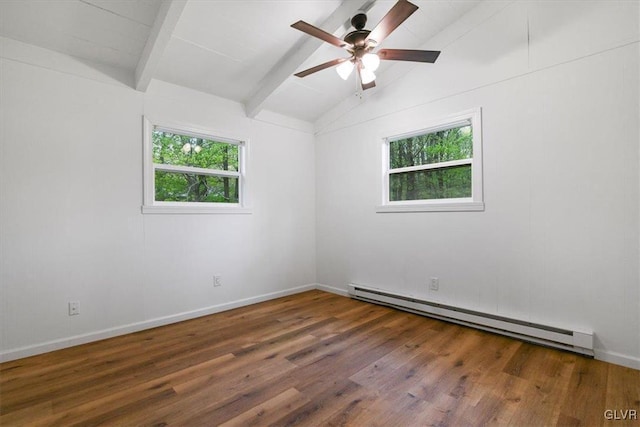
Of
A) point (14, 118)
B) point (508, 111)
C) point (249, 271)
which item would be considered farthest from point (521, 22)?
point (14, 118)

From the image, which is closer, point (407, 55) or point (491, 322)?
point (407, 55)

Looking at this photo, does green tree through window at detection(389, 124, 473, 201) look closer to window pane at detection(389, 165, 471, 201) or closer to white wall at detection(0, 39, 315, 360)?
window pane at detection(389, 165, 471, 201)

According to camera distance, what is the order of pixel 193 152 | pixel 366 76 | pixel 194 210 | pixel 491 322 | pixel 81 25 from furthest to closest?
pixel 193 152 < pixel 194 210 < pixel 491 322 < pixel 366 76 < pixel 81 25

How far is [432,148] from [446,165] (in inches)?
11.7

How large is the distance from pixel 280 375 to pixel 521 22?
3.69 meters

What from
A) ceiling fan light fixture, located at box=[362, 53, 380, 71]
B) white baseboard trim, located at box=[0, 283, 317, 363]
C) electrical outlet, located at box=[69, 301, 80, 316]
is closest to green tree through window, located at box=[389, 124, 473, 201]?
ceiling fan light fixture, located at box=[362, 53, 380, 71]

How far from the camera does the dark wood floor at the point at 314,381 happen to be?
67.1 inches

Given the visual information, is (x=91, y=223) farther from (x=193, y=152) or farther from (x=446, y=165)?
(x=446, y=165)

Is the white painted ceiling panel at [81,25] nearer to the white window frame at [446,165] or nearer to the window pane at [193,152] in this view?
the window pane at [193,152]

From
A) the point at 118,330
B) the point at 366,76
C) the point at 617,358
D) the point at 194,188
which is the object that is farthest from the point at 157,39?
the point at 617,358

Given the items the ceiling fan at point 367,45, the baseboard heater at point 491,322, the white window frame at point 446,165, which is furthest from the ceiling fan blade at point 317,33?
the baseboard heater at point 491,322

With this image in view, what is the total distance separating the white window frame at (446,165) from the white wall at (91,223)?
1792 mm

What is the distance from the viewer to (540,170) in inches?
104

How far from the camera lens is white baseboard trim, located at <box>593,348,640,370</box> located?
7.18 feet
